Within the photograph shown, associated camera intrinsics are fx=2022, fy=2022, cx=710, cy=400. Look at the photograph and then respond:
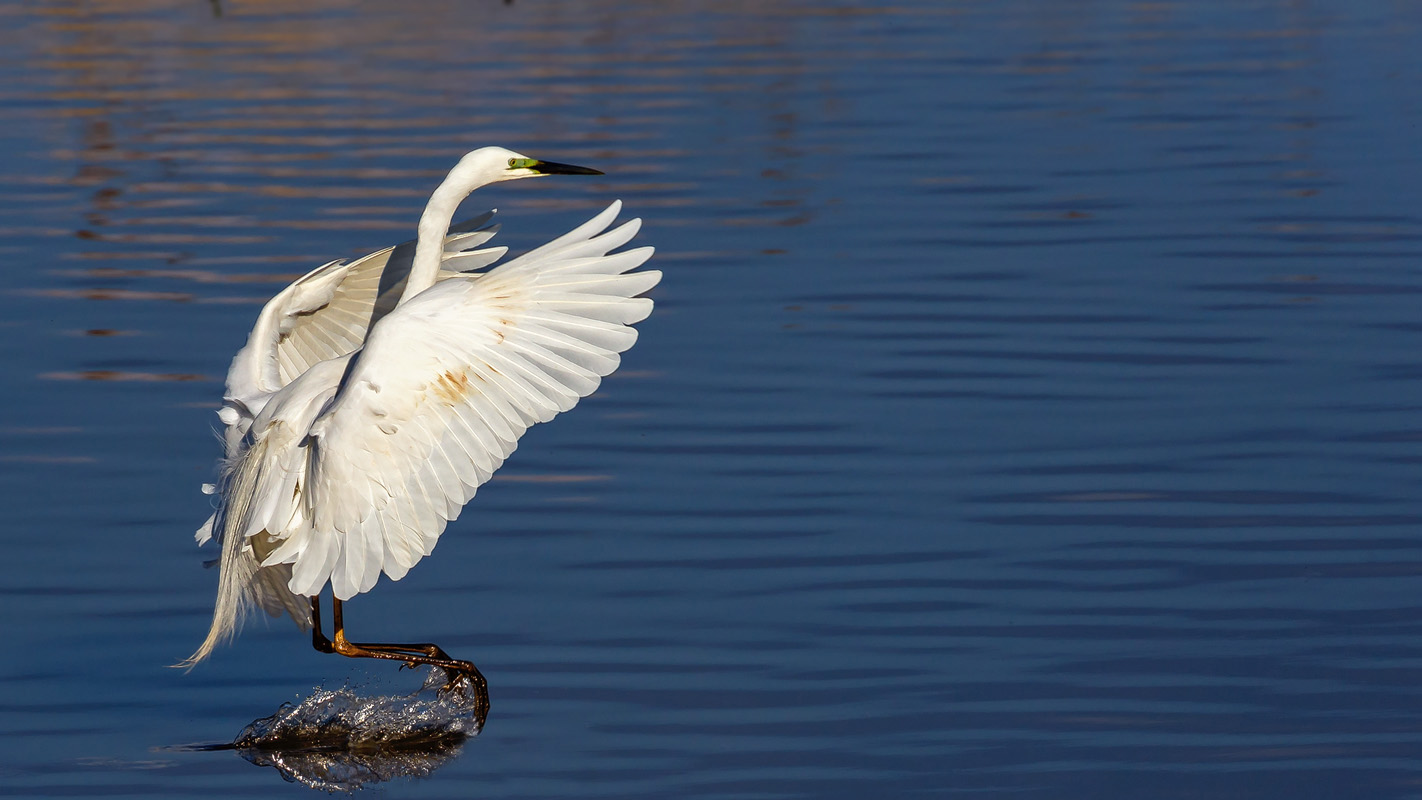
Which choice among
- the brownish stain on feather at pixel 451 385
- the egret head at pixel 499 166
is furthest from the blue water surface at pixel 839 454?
the egret head at pixel 499 166

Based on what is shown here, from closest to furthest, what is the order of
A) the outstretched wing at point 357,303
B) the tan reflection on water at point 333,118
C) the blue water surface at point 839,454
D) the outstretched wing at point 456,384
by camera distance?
the outstretched wing at point 456,384
the blue water surface at point 839,454
the outstretched wing at point 357,303
the tan reflection on water at point 333,118

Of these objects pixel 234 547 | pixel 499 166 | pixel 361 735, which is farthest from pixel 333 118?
pixel 361 735

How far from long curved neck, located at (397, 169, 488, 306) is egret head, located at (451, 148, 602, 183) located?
3 cm

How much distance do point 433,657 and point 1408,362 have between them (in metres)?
5.09

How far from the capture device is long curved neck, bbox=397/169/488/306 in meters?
6.62

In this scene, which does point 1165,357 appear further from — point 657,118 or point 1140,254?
point 657,118

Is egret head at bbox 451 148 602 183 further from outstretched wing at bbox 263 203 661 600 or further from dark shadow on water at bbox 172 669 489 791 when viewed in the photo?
dark shadow on water at bbox 172 669 489 791

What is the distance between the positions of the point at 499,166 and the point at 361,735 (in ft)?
6.27

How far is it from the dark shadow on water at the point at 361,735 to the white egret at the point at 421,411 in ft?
0.42

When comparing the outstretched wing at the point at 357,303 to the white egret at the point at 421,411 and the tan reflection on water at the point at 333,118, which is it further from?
the tan reflection on water at the point at 333,118

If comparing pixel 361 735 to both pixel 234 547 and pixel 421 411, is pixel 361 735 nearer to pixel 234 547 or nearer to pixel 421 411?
pixel 234 547

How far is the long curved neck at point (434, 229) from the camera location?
6625 mm

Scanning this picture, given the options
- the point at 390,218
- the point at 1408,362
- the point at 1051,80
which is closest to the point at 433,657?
the point at 1408,362

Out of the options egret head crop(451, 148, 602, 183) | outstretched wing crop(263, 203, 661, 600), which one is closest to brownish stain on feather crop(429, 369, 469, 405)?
outstretched wing crop(263, 203, 661, 600)
